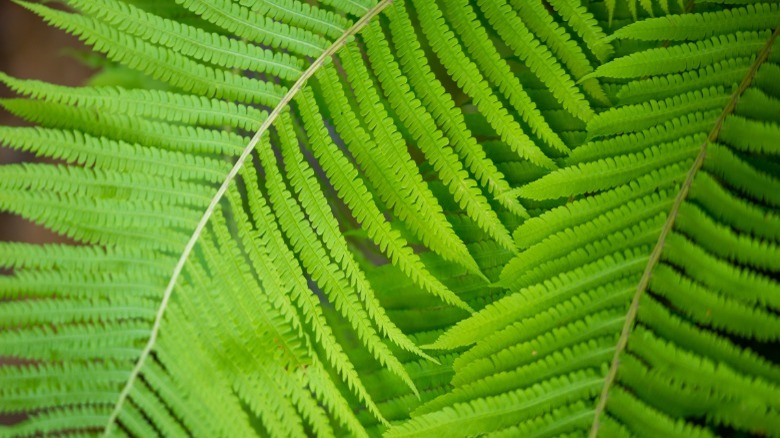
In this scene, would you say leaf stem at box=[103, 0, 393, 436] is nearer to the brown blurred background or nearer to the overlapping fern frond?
the overlapping fern frond

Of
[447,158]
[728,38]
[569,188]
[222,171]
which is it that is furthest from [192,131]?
[728,38]

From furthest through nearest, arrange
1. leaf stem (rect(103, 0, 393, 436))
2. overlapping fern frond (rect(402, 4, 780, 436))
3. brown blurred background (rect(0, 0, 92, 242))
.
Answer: brown blurred background (rect(0, 0, 92, 242)), leaf stem (rect(103, 0, 393, 436)), overlapping fern frond (rect(402, 4, 780, 436))

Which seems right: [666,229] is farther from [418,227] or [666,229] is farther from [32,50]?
[32,50]

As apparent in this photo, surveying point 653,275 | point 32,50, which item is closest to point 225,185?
point 653,275

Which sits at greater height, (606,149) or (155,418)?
(606,149)

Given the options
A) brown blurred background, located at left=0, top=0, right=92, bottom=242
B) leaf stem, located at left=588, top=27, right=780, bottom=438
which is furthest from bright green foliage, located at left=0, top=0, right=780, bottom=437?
brown blurred background, located at left=0, top=0, right=92, bottom=242

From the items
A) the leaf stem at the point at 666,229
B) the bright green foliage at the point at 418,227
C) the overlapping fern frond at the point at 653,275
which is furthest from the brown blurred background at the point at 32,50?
the leaf stem at the point at 666,229

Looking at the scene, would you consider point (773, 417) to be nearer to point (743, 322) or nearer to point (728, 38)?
point (743, 322)

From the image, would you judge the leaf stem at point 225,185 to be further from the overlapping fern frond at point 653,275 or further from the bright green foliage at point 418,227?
the overlapping fern frond at point 653,275
